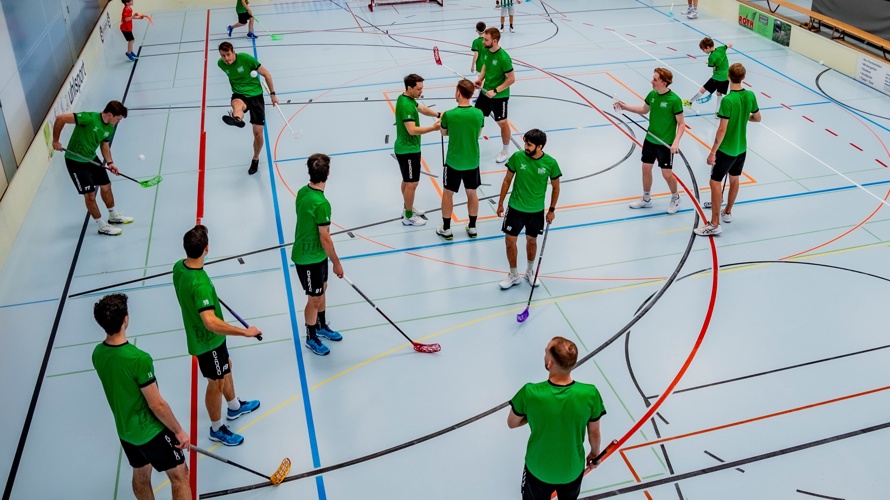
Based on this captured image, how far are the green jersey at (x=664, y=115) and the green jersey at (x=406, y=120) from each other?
9.68ft

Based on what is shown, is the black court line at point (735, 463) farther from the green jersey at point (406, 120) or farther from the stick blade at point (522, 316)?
A: the green jersey at point (406, 120)

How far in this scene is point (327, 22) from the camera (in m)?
20.5

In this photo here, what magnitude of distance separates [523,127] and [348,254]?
4.94 meters

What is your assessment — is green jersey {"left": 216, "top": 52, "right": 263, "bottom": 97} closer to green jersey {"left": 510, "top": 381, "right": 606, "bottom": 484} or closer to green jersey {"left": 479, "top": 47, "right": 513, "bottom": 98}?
green jersey {"left": 479, "top": 47, "right": 513, "bottom": 98}

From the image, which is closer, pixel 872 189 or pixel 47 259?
pixel 47 259

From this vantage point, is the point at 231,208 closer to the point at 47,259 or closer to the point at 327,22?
the point at 47,259

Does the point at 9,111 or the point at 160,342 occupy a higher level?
the point at 9,111

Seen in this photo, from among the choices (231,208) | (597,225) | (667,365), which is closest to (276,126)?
(231,208)

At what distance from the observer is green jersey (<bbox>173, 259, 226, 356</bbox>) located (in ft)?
19.1

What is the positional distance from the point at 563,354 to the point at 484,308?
3.93 meters

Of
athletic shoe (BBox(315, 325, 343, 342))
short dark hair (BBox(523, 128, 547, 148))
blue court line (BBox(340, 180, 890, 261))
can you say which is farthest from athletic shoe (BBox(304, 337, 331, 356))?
short dark hair (BBox(523, 128, 547, 148))

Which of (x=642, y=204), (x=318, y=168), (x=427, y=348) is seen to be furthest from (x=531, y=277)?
(x=318, y=168)

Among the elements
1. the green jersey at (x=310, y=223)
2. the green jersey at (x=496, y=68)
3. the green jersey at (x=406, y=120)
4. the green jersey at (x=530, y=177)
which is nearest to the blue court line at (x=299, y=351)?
the green jersey at (x=310, y=223)

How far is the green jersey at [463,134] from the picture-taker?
884 centimetres
